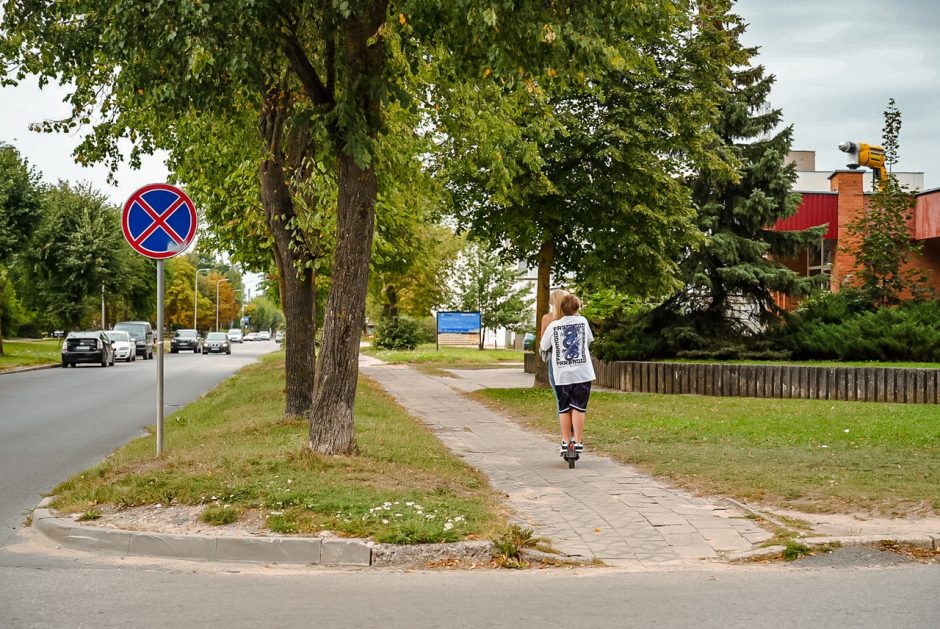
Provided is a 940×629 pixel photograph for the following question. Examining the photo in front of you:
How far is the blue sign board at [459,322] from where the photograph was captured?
2060 inches

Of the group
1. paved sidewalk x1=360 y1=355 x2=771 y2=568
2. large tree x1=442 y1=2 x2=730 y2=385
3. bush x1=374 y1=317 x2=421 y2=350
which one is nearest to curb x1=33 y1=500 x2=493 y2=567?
paved sidewalk x1=360 y1=355 x2=771 y2=568

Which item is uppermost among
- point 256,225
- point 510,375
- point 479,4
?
point 479,4

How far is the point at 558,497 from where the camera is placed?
8.90 metres

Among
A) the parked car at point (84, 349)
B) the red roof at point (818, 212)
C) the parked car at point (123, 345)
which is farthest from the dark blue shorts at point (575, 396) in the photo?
the parked car at point (123, 345)

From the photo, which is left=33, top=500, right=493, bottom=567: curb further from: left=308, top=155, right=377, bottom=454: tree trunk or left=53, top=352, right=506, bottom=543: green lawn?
left=308, top=155, right=377, bottom=454: tree trunk

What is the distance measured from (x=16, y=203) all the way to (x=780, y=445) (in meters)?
40.2

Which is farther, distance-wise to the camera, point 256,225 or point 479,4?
point 256,225

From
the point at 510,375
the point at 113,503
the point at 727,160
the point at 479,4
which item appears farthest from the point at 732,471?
the point at 510,375

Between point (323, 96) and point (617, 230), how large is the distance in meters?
10.8

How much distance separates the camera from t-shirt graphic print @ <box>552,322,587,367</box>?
1081 centimetres

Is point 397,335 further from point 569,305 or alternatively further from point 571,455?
point 571,455

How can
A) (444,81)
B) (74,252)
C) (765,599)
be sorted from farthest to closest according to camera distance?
(74,252), (444,81), (765,599)

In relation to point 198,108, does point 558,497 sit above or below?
below

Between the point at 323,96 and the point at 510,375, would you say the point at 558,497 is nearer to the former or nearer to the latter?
the point at 323,96
